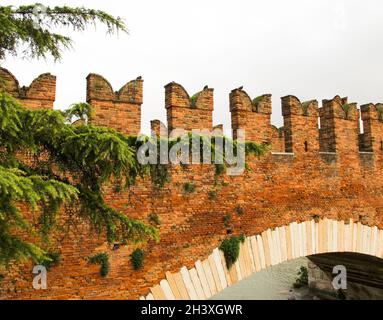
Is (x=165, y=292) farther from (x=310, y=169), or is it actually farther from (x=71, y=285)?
(x=310, y=169)

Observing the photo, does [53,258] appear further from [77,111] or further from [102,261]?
[77,111]

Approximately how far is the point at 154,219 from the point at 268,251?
7.67ft

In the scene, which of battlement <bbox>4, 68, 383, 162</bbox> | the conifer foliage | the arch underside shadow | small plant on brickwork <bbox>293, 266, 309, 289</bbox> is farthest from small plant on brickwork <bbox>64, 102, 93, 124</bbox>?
small plant on brickwork <bbox>293, 266, 309, 289</bbox>

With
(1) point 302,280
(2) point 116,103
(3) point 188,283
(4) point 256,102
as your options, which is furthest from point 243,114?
(1) point 302,280

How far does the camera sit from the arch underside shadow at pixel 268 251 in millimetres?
6320

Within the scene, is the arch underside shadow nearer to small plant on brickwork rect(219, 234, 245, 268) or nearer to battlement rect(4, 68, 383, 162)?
small plant on brickwork rect(219, 234, 245, 268)

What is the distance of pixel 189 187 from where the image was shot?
6629 millimetres

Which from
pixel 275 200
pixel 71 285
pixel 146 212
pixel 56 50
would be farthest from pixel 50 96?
pixel 275 200

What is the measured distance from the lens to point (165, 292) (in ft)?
20.3

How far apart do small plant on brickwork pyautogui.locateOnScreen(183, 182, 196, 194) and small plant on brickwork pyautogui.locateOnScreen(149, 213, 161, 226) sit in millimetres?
677

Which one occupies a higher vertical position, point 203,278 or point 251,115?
point 251,115

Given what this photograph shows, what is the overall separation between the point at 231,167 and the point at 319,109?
9.79ft

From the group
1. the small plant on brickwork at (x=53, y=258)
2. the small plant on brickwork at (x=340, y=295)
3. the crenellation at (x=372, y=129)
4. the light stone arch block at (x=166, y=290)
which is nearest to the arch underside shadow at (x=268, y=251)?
the light stone arch block at (x=166, y=290)

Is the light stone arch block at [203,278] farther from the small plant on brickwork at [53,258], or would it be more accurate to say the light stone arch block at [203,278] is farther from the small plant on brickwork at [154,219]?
the small plant on brickwork at [53,258]
